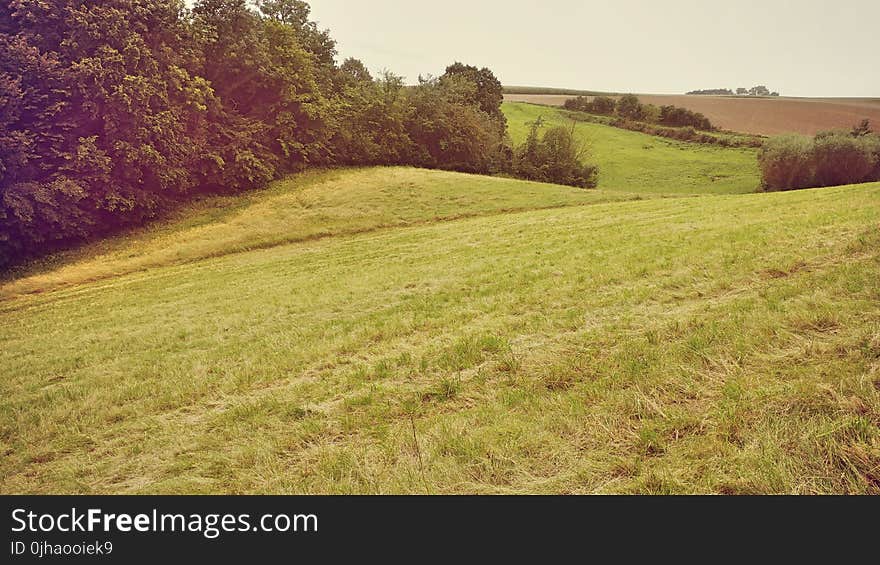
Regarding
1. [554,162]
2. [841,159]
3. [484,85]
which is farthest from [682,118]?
[841,159]

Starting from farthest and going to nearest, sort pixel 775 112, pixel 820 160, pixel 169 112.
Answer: pixel 775 112
pixel 820 160
pixel 169 112

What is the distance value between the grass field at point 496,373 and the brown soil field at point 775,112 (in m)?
32.2

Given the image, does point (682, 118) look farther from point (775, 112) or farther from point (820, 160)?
point (820, 160)

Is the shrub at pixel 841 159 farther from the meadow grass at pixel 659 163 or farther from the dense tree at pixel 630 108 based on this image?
the dense tree at pixel 630 108

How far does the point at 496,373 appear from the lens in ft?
21.6

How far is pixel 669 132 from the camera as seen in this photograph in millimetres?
76938

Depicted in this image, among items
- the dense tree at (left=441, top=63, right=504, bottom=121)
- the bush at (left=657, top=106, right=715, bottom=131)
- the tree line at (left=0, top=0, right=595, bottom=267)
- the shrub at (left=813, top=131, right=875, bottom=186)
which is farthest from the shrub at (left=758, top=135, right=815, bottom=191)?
the dense tree at (left=441, top=63, right=504, bottom=121)

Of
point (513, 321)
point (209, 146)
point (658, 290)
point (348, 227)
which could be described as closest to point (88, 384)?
point (513, 321)

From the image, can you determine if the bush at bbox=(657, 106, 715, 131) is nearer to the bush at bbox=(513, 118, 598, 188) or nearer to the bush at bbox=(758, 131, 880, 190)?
the bush at bbox=(513, 118, 598, 188)

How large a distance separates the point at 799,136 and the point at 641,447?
175ft

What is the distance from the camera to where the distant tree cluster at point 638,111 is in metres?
74.5

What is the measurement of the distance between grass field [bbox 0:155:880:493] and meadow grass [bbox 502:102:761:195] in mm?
37864

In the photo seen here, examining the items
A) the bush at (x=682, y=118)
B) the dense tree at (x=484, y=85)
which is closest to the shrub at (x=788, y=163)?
the bush at (x=682, y=118)

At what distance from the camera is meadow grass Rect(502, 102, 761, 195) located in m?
51.7
